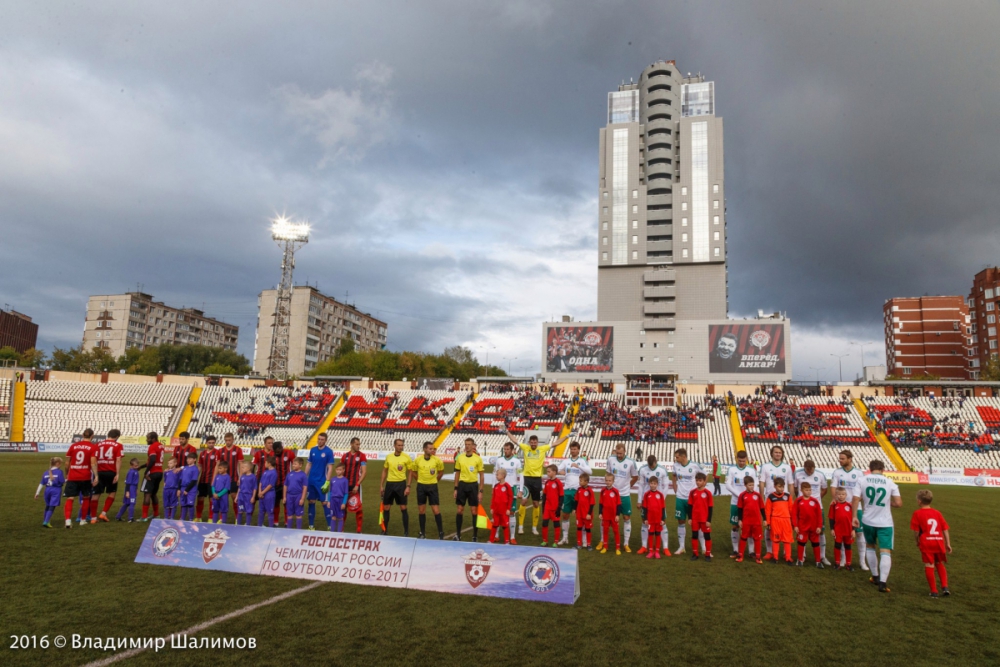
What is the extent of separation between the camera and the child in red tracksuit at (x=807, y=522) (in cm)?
1065

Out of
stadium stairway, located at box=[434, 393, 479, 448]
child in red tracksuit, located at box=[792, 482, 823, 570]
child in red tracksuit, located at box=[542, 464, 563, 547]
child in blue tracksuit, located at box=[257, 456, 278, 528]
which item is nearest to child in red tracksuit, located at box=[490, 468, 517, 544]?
child in red tracksuit, located at box=[542, 464, 563, 547]

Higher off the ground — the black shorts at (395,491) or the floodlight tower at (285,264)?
the floodlight tower at (285,264)

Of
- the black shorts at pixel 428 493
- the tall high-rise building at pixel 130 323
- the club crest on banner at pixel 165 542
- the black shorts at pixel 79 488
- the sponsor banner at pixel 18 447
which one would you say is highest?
the tall high-rise building at pixel 130 323

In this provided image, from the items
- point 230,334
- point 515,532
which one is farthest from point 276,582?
point 230,334

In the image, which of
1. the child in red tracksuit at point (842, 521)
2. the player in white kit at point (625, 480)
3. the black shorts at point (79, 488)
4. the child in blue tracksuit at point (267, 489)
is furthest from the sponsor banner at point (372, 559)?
the child in red tracksuit at point (842, 521)

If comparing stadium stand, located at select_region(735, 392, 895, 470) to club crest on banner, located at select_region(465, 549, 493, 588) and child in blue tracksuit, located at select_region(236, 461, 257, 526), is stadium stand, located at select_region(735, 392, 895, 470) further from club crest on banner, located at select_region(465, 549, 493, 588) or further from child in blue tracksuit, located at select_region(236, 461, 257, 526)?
club crest on banner, located at select_region(465, 549, 493, 588)

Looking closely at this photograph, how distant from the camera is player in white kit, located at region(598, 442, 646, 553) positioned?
459 inches

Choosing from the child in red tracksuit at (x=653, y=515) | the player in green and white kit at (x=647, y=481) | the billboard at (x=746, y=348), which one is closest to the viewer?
the child in red tracksuit at (x=653, y=515)

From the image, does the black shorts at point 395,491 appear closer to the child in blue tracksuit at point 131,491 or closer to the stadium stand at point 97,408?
the child in blue tracksuit at point 131,491

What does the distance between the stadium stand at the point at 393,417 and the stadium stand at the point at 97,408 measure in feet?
52.1

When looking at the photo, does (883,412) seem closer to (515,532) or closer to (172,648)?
(515,532)

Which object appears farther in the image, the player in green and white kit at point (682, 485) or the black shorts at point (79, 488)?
the black shorts at point (79, 488)

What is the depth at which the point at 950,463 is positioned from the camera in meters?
37.5

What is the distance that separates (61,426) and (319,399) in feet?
67.7
